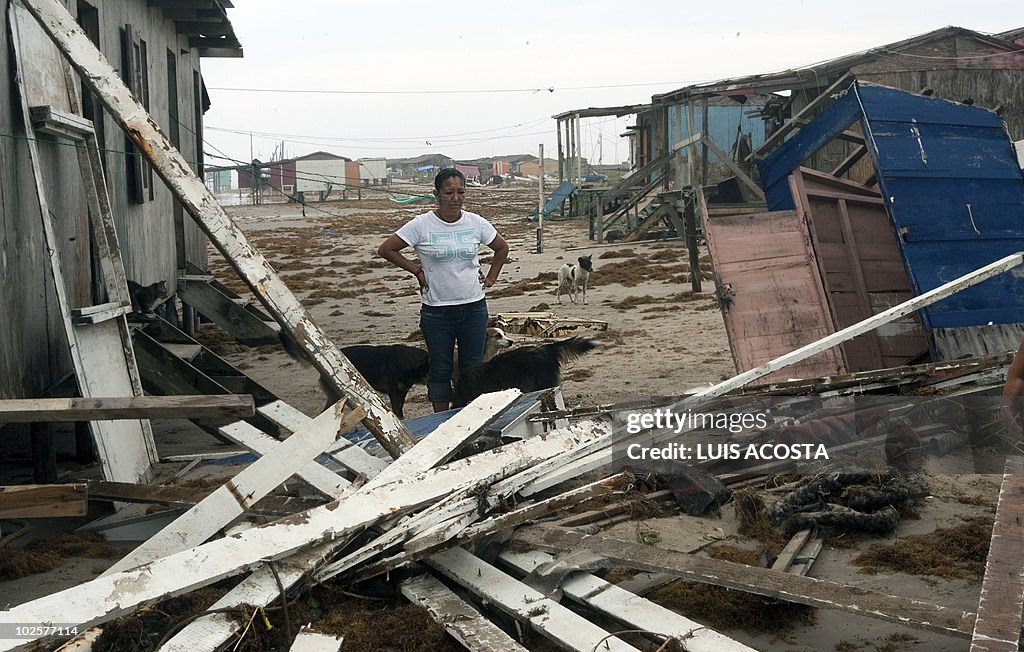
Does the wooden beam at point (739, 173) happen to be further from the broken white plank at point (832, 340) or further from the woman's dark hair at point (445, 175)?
the woman's dark hair at point (445, 175)

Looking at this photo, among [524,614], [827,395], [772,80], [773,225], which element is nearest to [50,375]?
[524,614]

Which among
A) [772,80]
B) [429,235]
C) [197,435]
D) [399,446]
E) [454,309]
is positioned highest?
[772,80]

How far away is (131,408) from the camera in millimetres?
3729

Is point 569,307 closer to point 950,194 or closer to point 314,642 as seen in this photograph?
point 950,194

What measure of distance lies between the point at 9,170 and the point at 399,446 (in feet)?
9.30

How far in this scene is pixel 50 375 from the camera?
20.2ft

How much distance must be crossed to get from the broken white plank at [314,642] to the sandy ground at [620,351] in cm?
142

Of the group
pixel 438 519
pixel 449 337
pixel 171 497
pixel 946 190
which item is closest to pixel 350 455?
pixel 171 497

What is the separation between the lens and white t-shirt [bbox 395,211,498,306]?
6188 millimetres

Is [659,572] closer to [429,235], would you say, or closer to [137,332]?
[429,235]

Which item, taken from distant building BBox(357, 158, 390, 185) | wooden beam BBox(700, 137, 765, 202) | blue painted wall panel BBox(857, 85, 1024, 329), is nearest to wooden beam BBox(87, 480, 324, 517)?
blue painted wall panel BBox(857, 85, 1024, 329)

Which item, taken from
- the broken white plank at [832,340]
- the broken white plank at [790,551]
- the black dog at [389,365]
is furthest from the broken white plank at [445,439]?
the black dog at [389,365]

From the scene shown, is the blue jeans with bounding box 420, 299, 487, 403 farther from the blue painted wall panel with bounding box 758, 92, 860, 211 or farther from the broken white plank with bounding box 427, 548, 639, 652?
the blue painted wall panel with bounding box 758, 92, 860, 211

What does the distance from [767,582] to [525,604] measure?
2.90 ft
